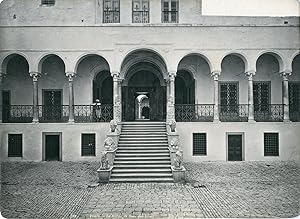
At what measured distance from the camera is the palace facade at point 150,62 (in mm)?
17266

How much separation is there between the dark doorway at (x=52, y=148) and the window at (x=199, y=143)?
7779mm

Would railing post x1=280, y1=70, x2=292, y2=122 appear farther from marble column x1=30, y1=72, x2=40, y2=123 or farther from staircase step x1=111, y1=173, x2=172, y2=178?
marble column x1=30, y1=72, x2=40, y2=123

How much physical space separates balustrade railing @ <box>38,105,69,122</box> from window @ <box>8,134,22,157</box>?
2037 mm

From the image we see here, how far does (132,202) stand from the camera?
1049 centimetres

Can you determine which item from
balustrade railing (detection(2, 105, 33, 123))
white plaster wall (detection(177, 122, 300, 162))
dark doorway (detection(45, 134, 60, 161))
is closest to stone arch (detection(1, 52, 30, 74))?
balustrade railing (detection(2, 105, 33, 123))

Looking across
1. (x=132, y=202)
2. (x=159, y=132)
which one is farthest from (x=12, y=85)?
(x=132, y=202)

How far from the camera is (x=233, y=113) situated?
19219 mm

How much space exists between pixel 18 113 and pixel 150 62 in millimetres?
8914

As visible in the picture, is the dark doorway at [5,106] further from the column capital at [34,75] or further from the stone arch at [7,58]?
the column capital at [34,75]

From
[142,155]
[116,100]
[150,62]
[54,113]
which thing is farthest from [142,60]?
[142,155]

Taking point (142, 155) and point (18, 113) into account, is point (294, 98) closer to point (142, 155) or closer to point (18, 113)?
point (142, 155)

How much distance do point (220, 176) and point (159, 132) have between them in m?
4.38

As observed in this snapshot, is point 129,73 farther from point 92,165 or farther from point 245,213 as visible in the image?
point 245,213

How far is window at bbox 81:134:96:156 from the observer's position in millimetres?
17406
